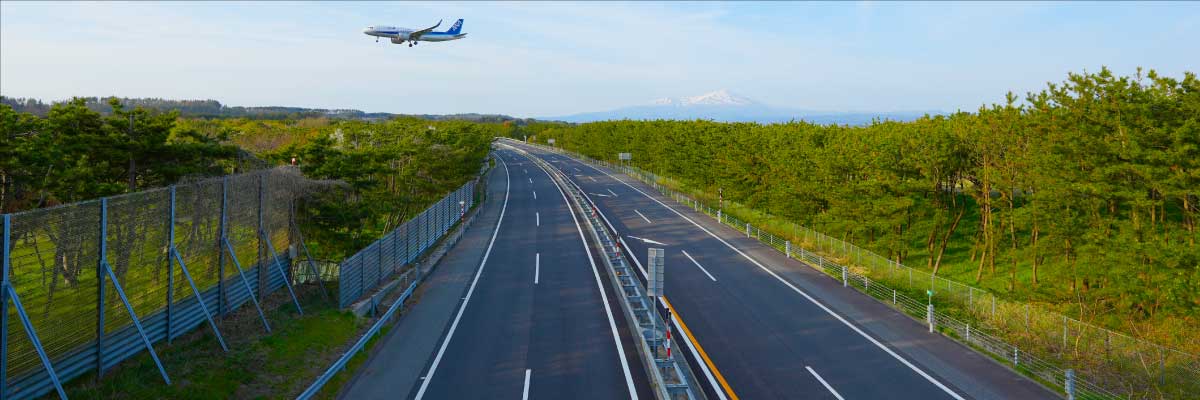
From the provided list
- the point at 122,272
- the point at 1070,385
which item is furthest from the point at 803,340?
the point at 122,272

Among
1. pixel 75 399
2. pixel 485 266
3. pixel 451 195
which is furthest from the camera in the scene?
pixel 451 195

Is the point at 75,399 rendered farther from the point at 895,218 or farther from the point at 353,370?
the point at 895,218

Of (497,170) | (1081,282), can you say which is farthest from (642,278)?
(497,170)

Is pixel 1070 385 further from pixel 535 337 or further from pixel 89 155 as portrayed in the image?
pixel 89 155

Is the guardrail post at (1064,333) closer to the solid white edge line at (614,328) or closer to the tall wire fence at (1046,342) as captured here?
the tall wire fence at (1046,342)

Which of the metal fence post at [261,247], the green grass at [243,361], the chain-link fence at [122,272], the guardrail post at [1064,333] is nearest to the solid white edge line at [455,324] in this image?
the green grass at [243,361]

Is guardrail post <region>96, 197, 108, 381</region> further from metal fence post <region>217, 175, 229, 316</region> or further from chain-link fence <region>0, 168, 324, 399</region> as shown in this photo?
metal fence post <region>217, 175, 229, 316</region>
